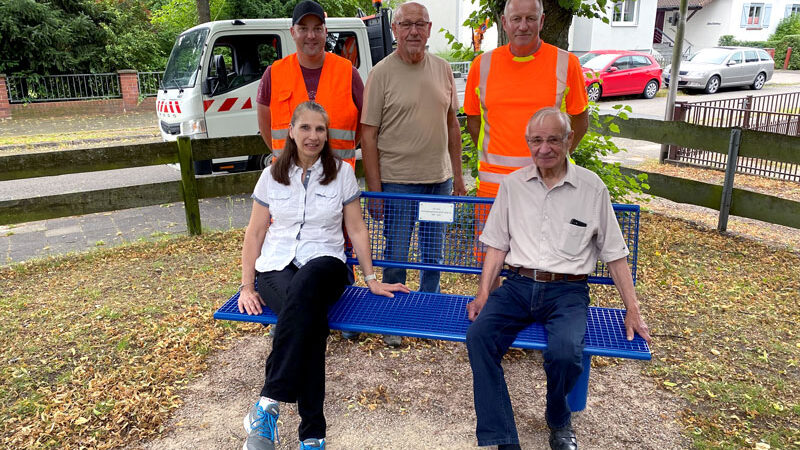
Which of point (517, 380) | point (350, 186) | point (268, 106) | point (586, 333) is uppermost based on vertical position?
point (268, 106)

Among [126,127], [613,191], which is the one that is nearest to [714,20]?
[126,127]

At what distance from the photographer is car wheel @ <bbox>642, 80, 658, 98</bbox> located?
67.0 ft

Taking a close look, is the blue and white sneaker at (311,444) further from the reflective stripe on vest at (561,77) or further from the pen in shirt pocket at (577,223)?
the reflective stripe on vest at (561,77)

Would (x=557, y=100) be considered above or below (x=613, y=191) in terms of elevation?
above

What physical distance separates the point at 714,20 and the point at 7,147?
35568 mm

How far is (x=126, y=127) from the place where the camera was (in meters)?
14.5

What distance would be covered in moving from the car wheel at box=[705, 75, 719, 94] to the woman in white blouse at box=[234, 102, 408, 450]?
21437 mm

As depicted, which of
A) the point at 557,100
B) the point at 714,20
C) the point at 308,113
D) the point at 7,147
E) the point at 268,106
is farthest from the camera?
the point at 714,20

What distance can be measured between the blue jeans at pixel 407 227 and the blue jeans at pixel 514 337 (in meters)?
0.79

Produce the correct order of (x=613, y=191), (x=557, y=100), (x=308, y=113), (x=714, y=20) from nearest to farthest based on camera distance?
(x=308, y=113) → (x=557, y=100) → (x=613, y=191) → (x=714, y=20)

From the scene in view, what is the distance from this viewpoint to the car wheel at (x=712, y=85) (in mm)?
21078

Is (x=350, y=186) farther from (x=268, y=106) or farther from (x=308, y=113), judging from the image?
(x=268, y=106)

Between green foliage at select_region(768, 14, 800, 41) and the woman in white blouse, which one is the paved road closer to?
the woman in white blouse

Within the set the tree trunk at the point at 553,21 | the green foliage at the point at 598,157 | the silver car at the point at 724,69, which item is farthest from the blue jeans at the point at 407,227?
the silver car at the point at 724,69
